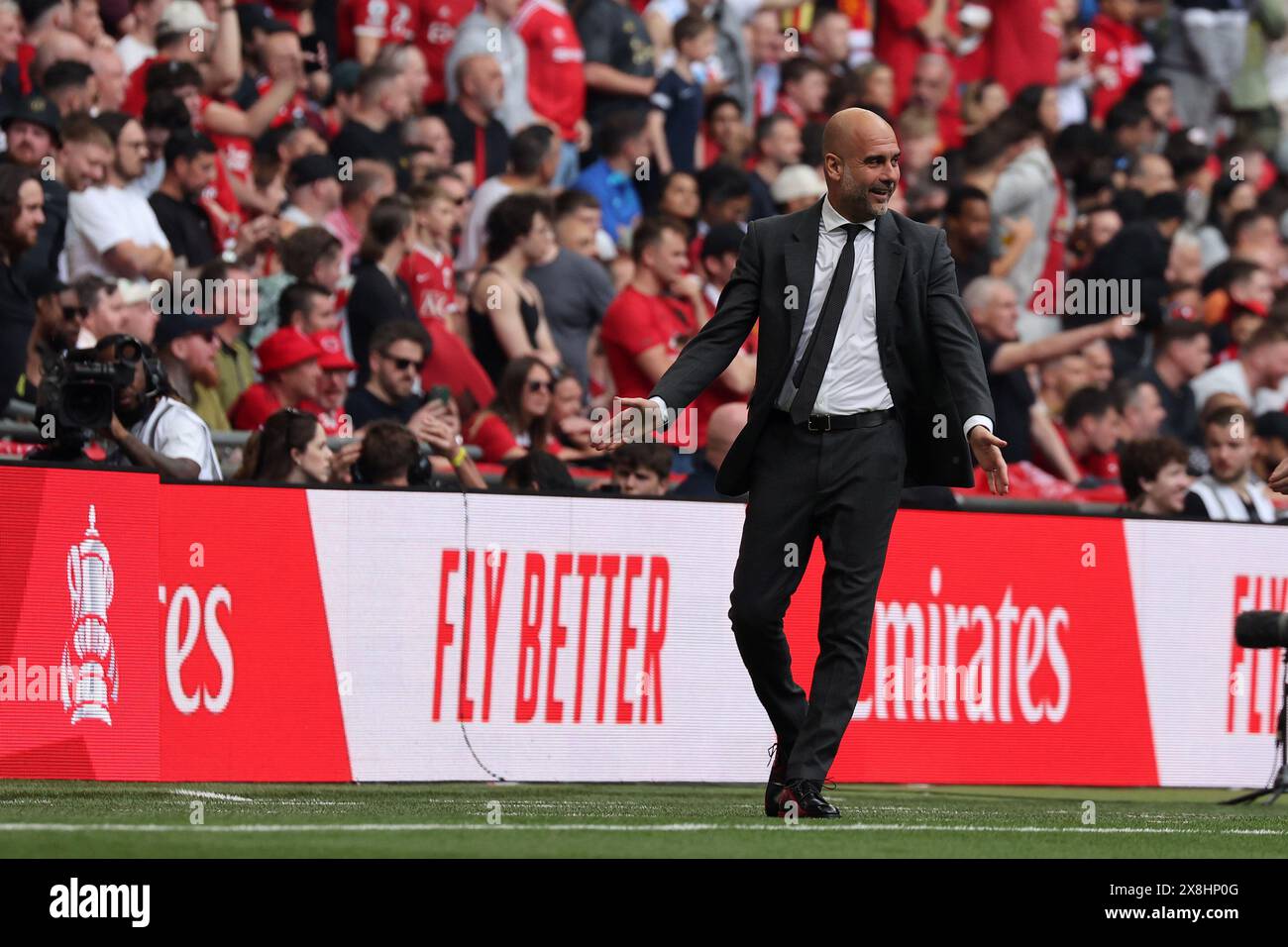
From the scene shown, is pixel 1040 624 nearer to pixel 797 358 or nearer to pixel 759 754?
pixel 759 754

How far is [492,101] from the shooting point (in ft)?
53.2

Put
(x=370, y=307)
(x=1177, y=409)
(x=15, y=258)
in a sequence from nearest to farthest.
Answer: (x=15, y=258)
(x=370, y=307)
(x=1177, y=409)

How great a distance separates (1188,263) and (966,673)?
842 cm

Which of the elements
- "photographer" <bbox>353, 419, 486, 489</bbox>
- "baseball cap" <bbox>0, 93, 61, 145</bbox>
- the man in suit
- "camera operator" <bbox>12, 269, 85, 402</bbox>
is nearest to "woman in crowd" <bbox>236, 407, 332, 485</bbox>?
"photographer" <bbox>353, 419, 486, 489</bbox>

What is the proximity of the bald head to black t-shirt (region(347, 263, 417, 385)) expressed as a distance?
5.77 m

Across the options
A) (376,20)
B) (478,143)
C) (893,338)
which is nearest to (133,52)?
(376,20)

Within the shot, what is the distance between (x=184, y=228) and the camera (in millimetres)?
14109

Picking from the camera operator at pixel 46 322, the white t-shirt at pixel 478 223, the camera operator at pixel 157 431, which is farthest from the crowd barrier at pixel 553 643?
the white t-shirt at pixel 478 223

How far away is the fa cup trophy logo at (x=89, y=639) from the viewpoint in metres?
9.86

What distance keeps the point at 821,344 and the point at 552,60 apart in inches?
344

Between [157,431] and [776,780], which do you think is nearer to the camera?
[776,780]

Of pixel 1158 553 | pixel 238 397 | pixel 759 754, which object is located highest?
pixel 238 397

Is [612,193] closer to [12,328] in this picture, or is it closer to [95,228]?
[95,228]
